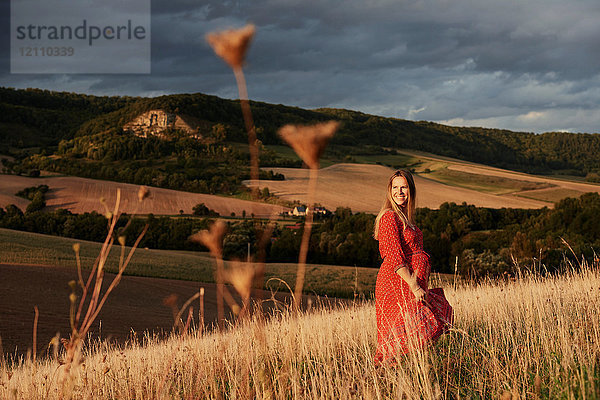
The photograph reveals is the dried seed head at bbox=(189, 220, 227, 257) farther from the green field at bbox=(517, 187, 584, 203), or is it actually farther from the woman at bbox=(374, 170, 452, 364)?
the green field at bbox=(517, 187, 584, 203)

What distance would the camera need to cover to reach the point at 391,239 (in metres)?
4.03

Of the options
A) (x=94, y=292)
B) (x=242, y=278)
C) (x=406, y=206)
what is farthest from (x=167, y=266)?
(x=242, y=278)

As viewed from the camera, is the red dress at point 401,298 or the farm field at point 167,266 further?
the farm field at point 167,266

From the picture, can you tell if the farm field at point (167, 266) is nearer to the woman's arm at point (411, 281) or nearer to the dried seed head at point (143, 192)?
the woman's arm at point (411, 281)

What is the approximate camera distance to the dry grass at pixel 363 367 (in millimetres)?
2883

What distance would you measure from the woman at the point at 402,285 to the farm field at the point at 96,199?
32.4 meters

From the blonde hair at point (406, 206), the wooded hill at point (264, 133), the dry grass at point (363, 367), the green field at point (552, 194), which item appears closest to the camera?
the dry grass at point (363, 367)

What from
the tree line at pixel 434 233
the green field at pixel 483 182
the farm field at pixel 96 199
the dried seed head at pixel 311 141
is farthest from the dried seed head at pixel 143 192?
the green field at pixel 483 182

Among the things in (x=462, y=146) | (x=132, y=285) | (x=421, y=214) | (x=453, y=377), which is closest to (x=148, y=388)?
(x=453, y=377)

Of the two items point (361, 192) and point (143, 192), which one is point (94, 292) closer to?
point (143, 192)

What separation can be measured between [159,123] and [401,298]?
8950 centimetres

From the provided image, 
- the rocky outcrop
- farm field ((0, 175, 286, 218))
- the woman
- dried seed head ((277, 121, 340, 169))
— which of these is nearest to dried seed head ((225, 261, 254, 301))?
dried seed head ((277, 121, 340, 169))

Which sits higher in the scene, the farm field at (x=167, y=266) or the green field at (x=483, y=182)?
the green field at (x=483, y=182)

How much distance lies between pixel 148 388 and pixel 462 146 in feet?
328
